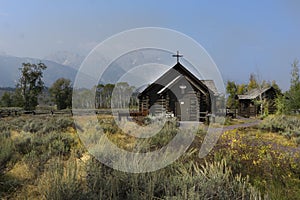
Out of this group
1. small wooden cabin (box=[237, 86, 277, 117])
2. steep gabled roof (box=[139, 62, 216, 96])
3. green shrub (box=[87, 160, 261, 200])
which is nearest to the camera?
green shrub (box=[87, 160, 261, 200])

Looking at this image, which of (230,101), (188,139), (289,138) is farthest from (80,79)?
(230,101)

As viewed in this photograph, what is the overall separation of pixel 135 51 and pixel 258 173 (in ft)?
21.3

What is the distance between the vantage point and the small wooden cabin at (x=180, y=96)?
2283cm

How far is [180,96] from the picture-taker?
23344mm

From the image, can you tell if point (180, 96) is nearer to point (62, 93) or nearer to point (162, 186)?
point (162, 186)

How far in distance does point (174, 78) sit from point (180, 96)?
195 centimetres

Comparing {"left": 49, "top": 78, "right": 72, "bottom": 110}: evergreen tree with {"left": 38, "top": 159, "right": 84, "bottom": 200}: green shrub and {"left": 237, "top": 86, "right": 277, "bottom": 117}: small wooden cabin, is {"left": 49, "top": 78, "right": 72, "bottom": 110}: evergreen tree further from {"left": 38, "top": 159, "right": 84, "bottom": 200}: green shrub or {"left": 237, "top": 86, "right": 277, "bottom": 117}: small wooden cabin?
{"left": 38, "top": 159, "right": 84, "bottom": 200}: green shrub

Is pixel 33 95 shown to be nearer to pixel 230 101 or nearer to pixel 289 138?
pixel 230 101

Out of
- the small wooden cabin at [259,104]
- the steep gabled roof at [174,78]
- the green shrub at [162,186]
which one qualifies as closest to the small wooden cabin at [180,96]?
the steep gabled roof at [174,78]

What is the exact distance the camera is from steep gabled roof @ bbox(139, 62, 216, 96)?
23117 millimetres

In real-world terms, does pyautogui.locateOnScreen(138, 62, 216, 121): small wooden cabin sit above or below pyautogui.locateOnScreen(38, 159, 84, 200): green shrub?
above

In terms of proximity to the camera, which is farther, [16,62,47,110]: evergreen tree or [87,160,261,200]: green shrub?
[16,62,47,110]: evergreen tree

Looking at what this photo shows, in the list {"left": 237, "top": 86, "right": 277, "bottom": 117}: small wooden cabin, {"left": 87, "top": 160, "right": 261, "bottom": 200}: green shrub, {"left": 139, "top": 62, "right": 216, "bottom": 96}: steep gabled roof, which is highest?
{"left": 139, "top": 62, "right": 216, "bottom": 96}: steep gabled roof

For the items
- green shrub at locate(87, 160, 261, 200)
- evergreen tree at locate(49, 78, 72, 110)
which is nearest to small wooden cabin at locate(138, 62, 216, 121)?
green shrub at locate(87, 160, 261, 200)
